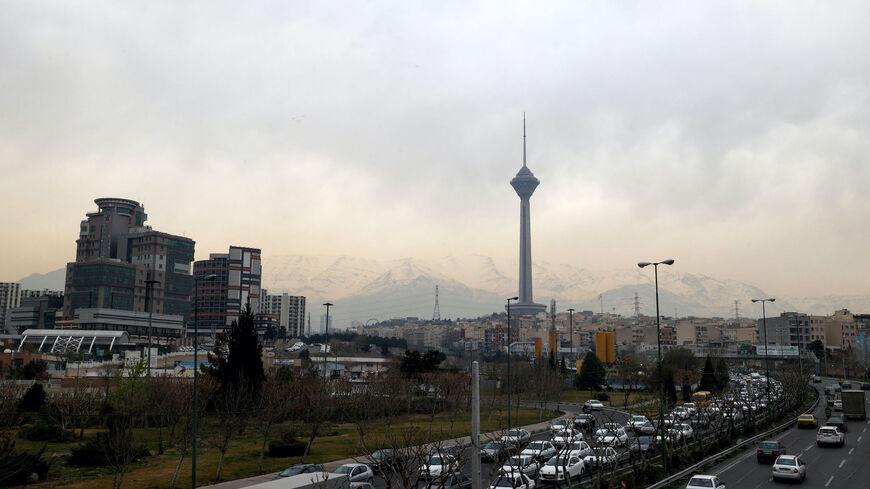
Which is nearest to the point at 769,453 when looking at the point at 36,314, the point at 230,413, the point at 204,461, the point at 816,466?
the point at 816,466

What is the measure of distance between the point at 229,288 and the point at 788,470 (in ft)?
551

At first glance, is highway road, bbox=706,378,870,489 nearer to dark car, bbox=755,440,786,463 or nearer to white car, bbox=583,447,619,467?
dark car, bbox=755,440,786,463

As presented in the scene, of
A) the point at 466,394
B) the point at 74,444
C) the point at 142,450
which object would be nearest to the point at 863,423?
the point at 466,394

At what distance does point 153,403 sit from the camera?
43812 mm

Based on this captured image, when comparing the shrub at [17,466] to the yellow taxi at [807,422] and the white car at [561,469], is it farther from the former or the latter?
the yellow taxi at [807,422]

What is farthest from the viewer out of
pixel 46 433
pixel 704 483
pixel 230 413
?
pixel 46 433

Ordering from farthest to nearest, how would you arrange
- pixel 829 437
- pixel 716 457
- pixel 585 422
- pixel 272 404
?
pixel 585 422 < pixel 829 437 < pixel 272 404 < pixel 716 457

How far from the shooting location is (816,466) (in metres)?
32.7

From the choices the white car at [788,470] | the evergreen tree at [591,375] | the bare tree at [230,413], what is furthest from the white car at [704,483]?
the evergreen tree at [591,375]

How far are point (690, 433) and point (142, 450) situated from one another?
3371 cm

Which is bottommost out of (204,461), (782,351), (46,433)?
(204,461)

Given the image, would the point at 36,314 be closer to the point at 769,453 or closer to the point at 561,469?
the point at 561,469

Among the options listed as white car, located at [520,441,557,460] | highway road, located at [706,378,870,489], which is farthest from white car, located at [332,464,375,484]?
highway road, located at [706,378,870,489]

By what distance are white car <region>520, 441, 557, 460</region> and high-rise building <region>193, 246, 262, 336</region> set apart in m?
146
